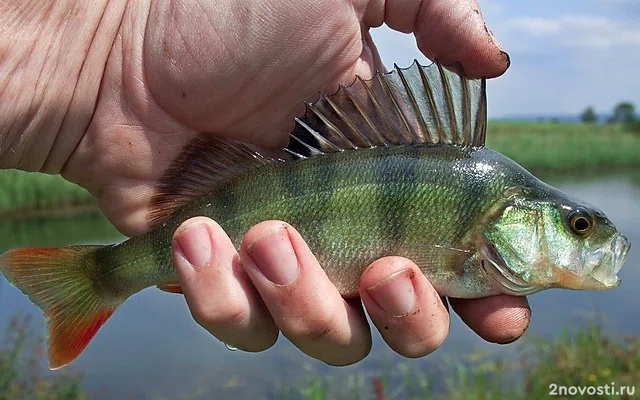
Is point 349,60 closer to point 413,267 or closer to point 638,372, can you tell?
point 413,267

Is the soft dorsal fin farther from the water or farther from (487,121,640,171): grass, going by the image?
(487,121,640,171): grass

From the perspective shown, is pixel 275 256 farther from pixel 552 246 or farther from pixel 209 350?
pixel 209 350

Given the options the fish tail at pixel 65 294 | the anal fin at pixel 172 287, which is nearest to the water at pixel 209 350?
the anal fin at pixel 172 287

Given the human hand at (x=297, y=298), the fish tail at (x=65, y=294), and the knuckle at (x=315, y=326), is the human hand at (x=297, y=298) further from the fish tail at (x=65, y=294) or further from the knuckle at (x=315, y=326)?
the fish tail at (x=65, y=294)

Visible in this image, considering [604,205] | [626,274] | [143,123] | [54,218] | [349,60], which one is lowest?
[54,218]

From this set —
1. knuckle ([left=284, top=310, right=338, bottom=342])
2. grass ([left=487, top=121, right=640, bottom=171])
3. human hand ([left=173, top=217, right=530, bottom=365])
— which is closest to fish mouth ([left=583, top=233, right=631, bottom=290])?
human hand ([left=173, top=217, right=530, bottom=365])

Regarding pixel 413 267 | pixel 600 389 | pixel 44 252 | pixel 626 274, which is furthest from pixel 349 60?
pixel 626 274
